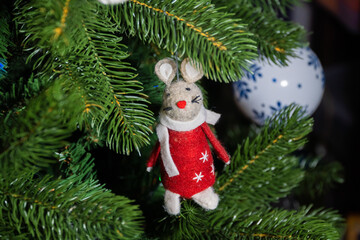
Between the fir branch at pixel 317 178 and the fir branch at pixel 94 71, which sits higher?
the fir branch at pixel 94 71

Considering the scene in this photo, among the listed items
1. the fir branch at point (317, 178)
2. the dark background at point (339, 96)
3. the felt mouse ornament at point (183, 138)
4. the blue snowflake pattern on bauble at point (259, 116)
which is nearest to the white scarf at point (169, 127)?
the felt mouse ornament at point (183, 138)

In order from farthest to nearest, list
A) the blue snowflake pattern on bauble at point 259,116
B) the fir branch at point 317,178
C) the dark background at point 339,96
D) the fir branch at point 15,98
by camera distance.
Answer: the dark background at point 339,96 < the fir branch at point 317,178 < the blue snowflake pattern on bauble at point 259,116 < the fir branch at point 15,98

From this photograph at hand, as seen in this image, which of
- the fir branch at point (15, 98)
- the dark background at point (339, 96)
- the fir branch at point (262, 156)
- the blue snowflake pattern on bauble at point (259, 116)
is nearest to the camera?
the fir branch at point (15, 98)

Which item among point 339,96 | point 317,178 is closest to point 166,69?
point 317,178

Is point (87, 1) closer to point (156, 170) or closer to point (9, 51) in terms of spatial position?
point (9, 51)

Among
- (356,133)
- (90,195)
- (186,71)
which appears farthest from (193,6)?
(356,133)

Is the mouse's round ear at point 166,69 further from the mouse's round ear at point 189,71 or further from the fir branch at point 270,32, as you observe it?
the fir branch at point 270,32

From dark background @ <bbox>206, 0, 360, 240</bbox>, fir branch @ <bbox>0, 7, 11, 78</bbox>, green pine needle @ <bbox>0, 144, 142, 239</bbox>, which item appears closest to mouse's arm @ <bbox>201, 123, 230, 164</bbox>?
green pine needle @ <bbox>0, 144, 142, 239</bbox>
